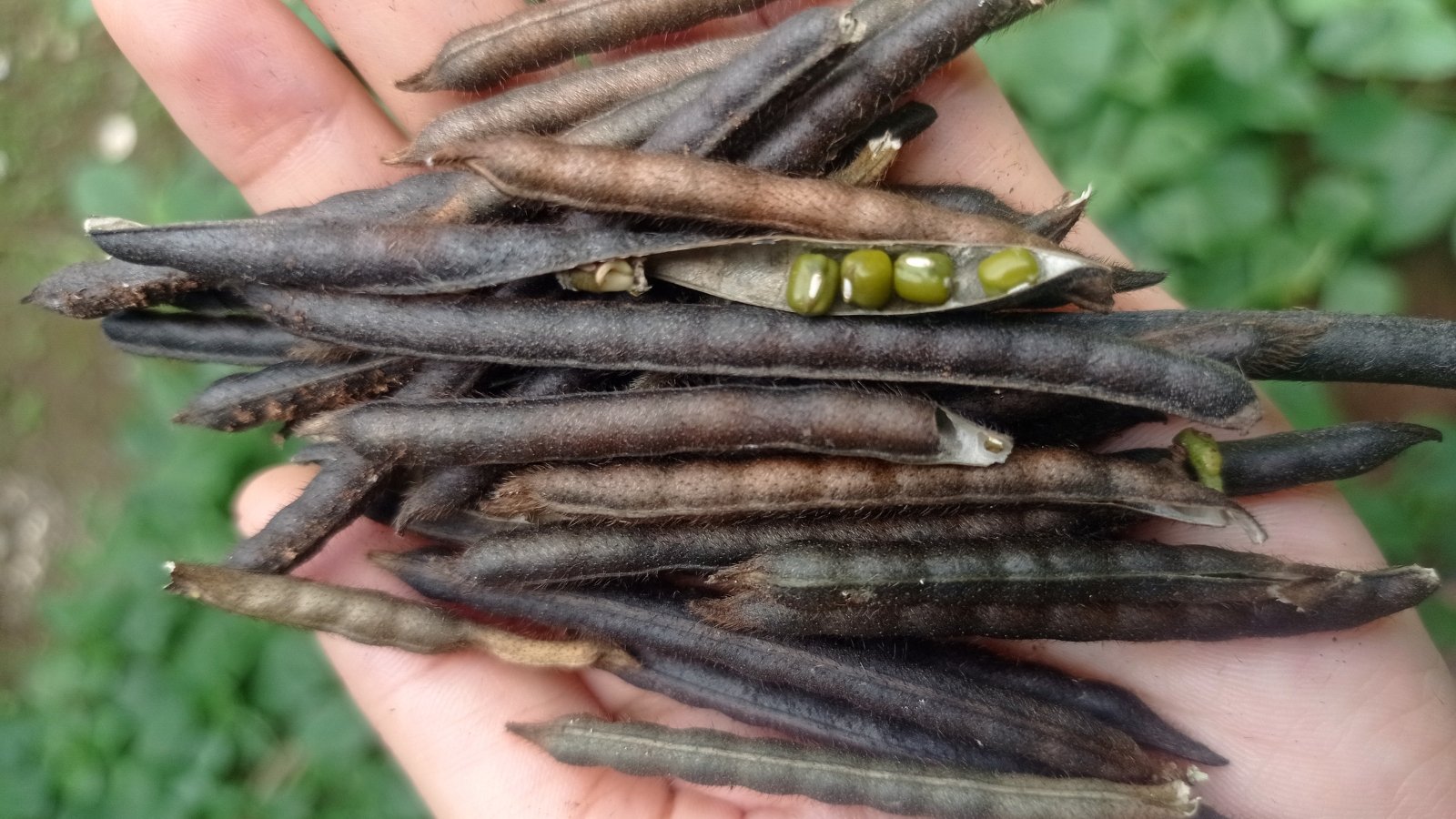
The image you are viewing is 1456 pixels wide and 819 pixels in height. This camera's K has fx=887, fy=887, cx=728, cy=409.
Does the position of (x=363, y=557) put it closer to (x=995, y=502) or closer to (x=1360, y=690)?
(x=995, y=502)

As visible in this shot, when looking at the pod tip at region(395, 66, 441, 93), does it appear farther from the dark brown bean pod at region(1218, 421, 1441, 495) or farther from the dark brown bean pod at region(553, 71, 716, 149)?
the dark brown bean pod at region(1218, 421, 1441, 495)

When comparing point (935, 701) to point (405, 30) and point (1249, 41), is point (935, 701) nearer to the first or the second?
point (1249, 41)

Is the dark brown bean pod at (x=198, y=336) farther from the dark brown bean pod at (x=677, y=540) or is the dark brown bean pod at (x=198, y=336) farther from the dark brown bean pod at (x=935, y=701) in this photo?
the dark brown bean pod at (x=935, y=701)

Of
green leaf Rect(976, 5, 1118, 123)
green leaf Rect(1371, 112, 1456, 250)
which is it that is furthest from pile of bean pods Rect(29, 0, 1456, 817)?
green leaf Rect(1371, 112, 1456, 250)

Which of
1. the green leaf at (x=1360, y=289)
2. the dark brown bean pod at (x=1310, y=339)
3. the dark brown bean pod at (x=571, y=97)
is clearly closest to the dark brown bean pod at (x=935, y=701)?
the dark brown bean pod at (x=1310, y=339)

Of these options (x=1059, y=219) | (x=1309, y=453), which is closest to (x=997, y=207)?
(x=1059, y=219)

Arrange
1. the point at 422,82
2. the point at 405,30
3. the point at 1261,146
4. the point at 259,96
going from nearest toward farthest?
the point at 422,82, the point at 259,96, the point at 405,30, the point at 1261,146
